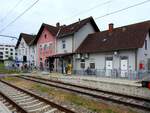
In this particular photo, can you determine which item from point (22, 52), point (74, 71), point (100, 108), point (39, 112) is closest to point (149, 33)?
point (74, 71)

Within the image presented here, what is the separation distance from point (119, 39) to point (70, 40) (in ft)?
31.1

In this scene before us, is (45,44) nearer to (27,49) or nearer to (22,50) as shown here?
(27,49)

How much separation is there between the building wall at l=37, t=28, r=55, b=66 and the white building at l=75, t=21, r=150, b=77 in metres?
8.94

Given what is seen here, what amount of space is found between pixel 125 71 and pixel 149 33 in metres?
6.83

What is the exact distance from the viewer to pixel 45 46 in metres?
42.3

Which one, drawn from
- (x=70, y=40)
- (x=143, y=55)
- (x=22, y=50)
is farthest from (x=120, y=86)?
(x=22, y=50)

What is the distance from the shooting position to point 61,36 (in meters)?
36.7

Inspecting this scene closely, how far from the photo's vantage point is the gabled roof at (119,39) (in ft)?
81.0

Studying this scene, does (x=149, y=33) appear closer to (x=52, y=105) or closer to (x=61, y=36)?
(x=61, y=36)

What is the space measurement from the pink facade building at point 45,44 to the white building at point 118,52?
8.82 meters

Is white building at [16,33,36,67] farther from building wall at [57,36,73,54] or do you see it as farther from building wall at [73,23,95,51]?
building wall at [73,23,95,51]

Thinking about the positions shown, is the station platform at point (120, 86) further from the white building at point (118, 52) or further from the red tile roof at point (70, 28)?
the red tile roof at point (70, 28)

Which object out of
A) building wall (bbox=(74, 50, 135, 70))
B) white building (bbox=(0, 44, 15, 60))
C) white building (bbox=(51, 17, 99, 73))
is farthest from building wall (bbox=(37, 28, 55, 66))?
white building (bbox=(0, 44, 15, 60))

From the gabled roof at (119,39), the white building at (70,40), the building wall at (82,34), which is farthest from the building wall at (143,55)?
the building wall at (82,34)
